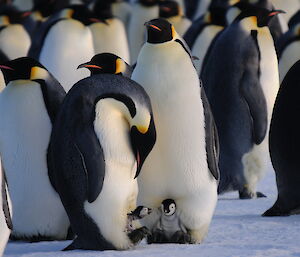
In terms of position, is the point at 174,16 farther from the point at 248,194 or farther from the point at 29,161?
the point at 29,161

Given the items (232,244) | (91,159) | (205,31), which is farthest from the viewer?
(205,31)

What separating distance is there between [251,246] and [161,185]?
2.00ft

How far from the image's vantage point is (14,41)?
13.7 m

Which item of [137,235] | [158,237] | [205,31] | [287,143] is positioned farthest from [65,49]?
[137,235]

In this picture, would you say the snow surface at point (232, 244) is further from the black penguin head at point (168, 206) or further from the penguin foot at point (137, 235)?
the black penguin head at point (168, 206)

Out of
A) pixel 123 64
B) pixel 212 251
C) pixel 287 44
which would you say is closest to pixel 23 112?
pixel 123 64

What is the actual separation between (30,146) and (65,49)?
3936mm

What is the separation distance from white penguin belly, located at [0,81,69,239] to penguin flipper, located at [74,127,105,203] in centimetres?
69

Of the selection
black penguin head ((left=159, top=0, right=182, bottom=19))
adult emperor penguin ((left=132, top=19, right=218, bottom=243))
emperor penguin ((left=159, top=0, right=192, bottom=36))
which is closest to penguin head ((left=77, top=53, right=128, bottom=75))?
adult emperor penguin ((left=132, top=19, right=218, bottom=243))

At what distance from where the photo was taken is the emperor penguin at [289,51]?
445 inches

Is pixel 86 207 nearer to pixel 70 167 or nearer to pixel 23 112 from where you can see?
pixel 70 167

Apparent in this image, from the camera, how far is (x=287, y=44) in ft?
37.4

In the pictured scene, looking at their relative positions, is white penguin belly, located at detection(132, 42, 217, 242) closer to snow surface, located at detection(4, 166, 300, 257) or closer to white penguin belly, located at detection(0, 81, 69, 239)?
snow surface, located at detection(4, 166, 300, 257)

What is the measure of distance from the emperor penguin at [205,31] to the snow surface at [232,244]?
5.84 m
